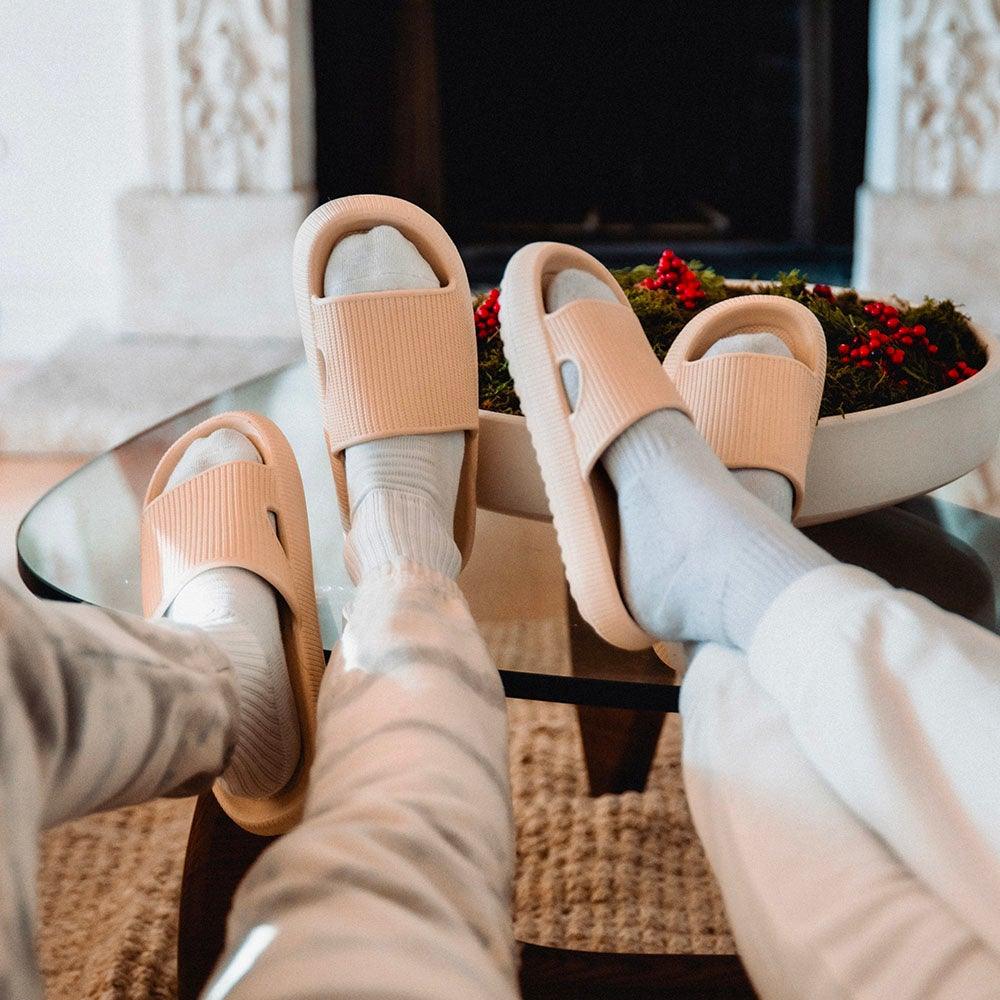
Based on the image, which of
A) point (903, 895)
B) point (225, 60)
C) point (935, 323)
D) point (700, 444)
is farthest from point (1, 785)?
point (225, 60)

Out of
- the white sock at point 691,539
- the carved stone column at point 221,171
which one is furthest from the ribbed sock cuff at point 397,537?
the carved stone column at point 221,171

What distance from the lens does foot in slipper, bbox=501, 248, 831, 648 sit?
0.50 metres

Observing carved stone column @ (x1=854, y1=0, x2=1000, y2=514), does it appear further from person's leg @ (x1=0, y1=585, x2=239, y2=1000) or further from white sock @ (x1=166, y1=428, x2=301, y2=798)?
person's leg @ (x1=0, y1=585, x2=239, y2=1000)

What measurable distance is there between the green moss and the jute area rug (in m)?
0.37

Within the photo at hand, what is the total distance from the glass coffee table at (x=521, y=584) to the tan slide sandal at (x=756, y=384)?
10 cm

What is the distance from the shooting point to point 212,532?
2.06ft

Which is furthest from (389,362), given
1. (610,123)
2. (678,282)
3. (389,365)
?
(610,123)

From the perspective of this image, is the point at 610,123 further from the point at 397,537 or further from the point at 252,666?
the point at 252,666

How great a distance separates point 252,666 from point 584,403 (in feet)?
0.83

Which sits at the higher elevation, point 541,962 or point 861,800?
point 861,800

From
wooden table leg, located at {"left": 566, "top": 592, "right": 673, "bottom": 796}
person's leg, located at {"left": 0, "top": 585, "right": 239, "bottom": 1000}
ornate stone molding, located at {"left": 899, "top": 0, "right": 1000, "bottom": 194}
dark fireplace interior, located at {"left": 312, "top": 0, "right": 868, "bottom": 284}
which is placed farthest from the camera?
dark fireplace interior, located at {"left": 312, "top": 0, "right": 868, "bottom": 284}

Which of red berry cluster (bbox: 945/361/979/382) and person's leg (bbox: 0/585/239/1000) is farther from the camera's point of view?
red berry cluster (bbox: 945/361/979/382)

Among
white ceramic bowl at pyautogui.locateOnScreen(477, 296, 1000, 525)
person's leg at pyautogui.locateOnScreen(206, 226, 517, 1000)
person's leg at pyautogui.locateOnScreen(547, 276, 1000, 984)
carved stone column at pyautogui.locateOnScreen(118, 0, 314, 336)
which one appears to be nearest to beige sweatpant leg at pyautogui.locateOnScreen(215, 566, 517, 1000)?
person's leg at pyautogui.locateOnScreen(206, 226, 517, 1000)

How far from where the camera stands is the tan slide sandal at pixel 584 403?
1.99 feet
